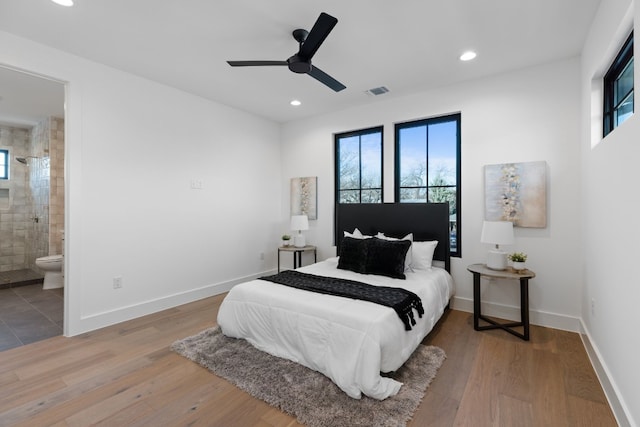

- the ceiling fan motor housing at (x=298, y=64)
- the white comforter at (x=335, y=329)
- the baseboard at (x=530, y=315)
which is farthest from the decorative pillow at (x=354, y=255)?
the ceiling fan motor housing at (x=298, y=64)

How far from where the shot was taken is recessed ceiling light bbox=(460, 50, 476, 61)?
279cm

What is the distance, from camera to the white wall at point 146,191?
9.34ft

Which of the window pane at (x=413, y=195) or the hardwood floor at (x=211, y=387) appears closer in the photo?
the hardwood floor at (x=211, y=387)

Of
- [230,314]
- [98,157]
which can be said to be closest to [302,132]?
[98,157]

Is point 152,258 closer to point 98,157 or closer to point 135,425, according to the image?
point 98,157

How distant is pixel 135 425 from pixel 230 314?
1.05 m

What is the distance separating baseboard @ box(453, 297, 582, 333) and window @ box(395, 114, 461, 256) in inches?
23.8

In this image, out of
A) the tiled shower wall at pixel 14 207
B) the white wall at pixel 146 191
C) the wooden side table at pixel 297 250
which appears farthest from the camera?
the tiled shower wall at pixel 14 207

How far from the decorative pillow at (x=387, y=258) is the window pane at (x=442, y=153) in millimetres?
1058

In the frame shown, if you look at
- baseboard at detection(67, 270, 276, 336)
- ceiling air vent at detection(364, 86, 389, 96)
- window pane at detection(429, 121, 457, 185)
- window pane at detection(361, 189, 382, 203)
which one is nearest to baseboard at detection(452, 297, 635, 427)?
window pane at detection(429, 121, 457, 185)

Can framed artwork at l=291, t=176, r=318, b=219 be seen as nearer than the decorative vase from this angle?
No

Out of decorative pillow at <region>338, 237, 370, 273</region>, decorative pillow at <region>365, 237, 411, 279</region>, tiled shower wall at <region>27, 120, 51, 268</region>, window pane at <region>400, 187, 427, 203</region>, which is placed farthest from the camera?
tiled shower wall at <region>27, 120, 51, 268</region>

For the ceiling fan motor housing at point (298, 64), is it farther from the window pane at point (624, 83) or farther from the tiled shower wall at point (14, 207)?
the tiled shower wall at point (14, 207)

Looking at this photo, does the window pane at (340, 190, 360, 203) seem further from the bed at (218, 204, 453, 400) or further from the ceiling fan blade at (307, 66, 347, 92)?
the ceiling fan blade at (307, 66, 347, 92)
